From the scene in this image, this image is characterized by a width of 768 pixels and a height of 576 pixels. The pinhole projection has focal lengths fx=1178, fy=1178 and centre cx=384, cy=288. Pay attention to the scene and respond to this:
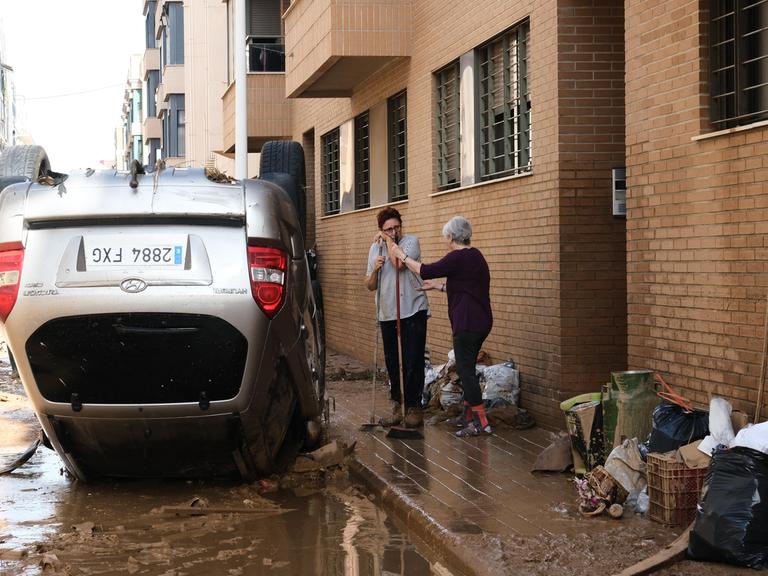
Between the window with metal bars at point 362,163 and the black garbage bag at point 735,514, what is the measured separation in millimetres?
12373

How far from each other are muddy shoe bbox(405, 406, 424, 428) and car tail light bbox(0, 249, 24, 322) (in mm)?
4053

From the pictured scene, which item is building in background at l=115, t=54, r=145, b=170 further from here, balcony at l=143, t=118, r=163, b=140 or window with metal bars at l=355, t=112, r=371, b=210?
window with metal bars at l=355, t=112, r=371, b=210

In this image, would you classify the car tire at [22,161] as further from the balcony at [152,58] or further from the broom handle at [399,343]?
the balcony at [152,58]

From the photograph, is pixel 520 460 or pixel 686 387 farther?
pixel 520 460

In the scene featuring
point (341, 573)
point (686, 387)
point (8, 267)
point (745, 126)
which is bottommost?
point (341, 573)

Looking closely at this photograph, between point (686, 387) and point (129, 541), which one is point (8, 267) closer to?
point (129, 541)

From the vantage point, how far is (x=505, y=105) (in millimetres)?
11391

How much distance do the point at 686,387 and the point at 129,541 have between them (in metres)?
3.63

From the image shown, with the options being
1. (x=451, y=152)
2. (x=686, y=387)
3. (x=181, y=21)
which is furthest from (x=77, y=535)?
(x=181, y=21)

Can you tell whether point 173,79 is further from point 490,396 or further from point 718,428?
point 718,428

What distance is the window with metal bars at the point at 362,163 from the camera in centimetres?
1764

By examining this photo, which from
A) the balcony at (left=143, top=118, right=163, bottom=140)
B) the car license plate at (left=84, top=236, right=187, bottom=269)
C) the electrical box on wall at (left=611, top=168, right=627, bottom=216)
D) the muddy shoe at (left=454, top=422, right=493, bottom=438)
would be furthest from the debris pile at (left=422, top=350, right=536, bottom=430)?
the balcony at (left=143, top=118, right=163, bottom=140)

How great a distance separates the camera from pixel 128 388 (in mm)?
7129

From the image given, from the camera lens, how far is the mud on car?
6.99 metres
